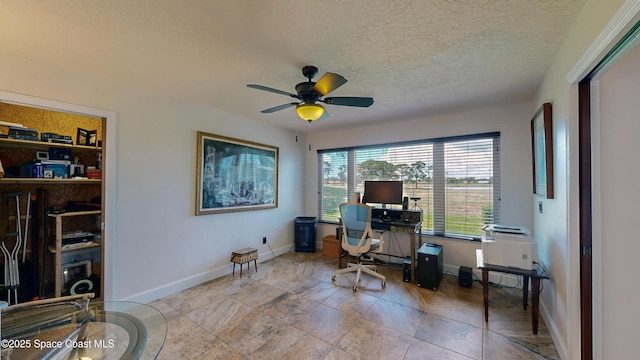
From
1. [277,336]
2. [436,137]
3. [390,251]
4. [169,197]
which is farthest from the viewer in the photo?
[390,251]

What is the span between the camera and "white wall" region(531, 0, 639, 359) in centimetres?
133

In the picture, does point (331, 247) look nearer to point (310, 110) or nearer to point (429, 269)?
point (429, 269)

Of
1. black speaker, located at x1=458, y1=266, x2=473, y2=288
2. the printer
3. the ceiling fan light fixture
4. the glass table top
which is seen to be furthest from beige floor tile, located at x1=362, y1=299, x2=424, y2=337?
the ceiling fan light fixture

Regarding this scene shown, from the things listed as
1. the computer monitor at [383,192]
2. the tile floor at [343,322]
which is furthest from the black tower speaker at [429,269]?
the computer monitor at [383,192]

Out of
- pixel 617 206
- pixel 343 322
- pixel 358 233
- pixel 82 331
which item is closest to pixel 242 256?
pixel 358 233

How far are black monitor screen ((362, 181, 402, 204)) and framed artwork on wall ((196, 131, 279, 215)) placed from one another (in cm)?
167

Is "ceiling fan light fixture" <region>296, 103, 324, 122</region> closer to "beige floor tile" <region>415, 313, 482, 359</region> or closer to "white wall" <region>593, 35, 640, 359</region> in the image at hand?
"white wall" <region>593, 35, 640, 359</region>

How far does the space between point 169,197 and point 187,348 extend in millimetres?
1725

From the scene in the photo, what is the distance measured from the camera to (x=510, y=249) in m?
2.27

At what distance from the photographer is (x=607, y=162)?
5.03ft

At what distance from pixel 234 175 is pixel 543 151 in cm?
374

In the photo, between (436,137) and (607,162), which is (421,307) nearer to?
(607,162)

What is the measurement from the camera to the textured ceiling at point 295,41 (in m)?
1.47

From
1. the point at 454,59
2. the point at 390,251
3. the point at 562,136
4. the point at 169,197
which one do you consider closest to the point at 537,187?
the point at 562,136
